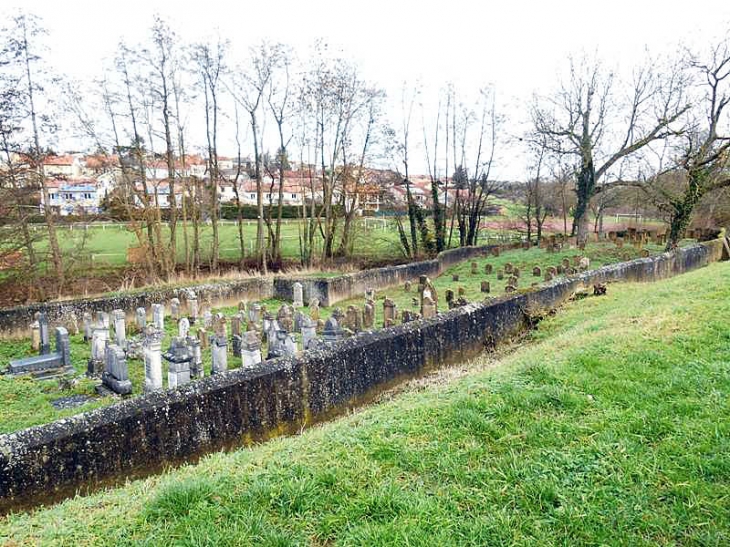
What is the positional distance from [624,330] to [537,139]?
60.3 ft

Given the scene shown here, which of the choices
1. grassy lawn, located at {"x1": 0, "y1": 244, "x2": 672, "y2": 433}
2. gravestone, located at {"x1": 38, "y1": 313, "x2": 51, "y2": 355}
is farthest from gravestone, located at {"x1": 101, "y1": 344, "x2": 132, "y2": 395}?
gravestone, located at {"x1": 38, "y1": 313, "x2": 51, "y2": 355}

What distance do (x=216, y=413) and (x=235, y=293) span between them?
30.6 feet

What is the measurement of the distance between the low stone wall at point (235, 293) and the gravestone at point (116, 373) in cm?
386

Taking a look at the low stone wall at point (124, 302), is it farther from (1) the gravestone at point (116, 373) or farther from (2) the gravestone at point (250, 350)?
(2) the gravestone at point (250, 350)

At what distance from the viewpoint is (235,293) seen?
515 inches

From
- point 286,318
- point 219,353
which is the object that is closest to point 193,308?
point 286,318

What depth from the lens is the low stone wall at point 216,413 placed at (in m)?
3.23

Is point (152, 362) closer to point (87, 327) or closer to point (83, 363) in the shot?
point (83, 363)

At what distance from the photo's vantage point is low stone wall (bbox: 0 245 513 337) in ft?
31.2

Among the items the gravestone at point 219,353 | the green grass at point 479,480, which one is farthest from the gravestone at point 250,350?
the green grass at point 479,480

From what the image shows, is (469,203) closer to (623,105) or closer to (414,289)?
(623,105)

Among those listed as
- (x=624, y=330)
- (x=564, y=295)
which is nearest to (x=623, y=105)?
(x=564, y=295)

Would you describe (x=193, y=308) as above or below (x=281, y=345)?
below

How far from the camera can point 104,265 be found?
69.2 feet
